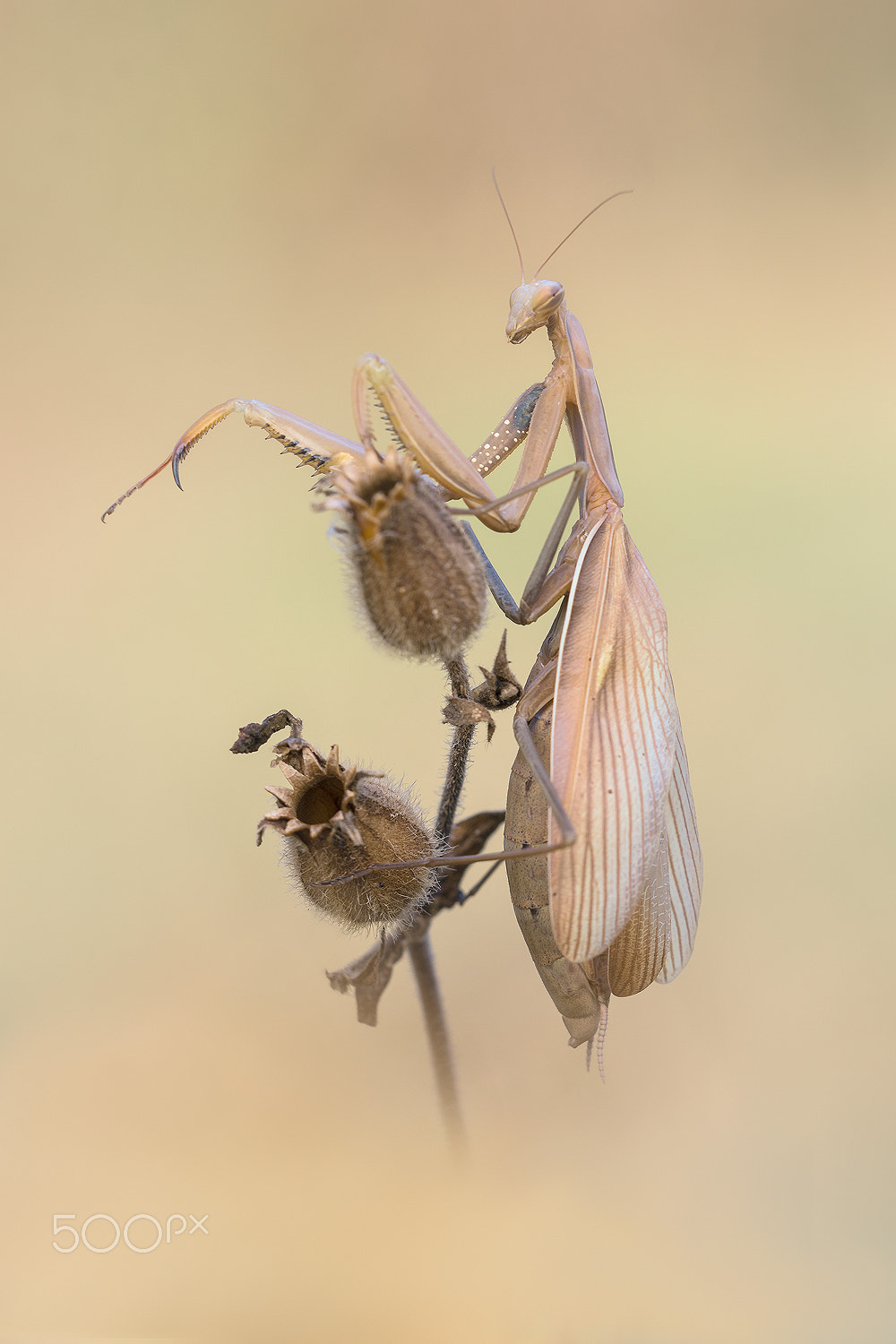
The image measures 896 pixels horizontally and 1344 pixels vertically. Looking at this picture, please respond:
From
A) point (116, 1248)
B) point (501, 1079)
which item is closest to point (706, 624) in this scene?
point (501, 1079)

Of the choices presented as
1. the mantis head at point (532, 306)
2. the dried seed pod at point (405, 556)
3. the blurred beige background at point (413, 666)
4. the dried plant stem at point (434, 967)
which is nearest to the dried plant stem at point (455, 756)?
the dried plant stem at point (434, 967)

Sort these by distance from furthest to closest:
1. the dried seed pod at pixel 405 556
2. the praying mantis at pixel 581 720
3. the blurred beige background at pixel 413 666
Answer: the blurred beige background at pixel 413 666
the praying mantis at pixel 581 720
the dried seed pod at pixel 405 556

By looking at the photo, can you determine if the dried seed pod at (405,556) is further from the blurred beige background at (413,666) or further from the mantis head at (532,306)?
the blurred beige background at (413,666)

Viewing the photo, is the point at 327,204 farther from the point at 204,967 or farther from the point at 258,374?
the point at 204,967

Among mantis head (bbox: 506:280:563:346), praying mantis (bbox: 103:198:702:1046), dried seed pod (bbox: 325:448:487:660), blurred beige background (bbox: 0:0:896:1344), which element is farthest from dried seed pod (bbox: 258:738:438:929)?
blurred beige background (bbox: 0:0:896:1344)

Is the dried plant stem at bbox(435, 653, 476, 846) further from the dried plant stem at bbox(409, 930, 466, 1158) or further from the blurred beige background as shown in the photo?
the blurred beige background

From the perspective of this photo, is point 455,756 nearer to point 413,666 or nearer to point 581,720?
point 581,720
